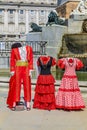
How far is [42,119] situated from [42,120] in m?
0.09

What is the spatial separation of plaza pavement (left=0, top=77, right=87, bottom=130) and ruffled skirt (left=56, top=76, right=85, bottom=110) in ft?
0.47

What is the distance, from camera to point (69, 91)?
31.5ft

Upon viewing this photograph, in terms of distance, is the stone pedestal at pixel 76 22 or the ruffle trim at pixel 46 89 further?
the stone pedestal at pixel 76 22

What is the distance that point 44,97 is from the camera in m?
9.68

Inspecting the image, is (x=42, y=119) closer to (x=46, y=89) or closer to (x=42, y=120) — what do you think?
(x=42, y=120)

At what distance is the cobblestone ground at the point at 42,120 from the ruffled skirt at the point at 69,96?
0.14 metres

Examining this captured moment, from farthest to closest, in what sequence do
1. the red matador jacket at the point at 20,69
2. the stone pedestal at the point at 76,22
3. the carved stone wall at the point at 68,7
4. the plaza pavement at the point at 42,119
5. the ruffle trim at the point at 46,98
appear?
the carved stone wall at the point at 68,7, the stone pedestal at the point at 76,22, the ruffle trim at the point at 46,98, the red matador jacket at the point at 20,69, the plaza pavement at the point at 42,119

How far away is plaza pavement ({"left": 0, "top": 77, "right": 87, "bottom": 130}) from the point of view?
312 inches

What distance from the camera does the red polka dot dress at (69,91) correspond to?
31.3ft

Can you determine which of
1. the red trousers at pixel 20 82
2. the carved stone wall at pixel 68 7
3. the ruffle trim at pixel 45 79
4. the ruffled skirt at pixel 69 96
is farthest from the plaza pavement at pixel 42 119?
the carved stone wall at pixel 68 7

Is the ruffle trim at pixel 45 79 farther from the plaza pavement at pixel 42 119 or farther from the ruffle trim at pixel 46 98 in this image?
the plaza pavement at pixel 42 119

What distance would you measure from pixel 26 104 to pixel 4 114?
707 millimetres

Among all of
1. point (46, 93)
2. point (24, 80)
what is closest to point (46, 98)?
point (46, 93)

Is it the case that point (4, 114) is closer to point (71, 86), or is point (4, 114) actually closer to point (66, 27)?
point (71, 86)
